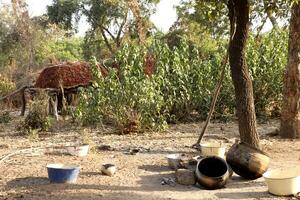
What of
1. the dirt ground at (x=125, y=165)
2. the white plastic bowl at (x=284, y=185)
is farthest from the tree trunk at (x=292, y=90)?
the white plastic bowl at (x=284, y=185)

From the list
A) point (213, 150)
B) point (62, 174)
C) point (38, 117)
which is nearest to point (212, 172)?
point (213, 150)

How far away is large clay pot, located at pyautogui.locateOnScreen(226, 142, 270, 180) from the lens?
5844mm

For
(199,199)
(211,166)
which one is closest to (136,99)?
(211,166)

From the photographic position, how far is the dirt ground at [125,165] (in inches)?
210

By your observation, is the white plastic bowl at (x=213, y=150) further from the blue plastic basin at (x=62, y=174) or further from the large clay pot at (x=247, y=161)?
the blue plastic basin at (x=62, y=174)

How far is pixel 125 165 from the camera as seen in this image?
22.0 ft

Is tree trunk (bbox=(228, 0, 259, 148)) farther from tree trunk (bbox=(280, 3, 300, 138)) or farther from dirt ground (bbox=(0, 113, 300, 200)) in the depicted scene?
tree trunk (bbox=(280, 3, 300, 138))

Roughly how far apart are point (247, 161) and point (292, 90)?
3382 millimetres

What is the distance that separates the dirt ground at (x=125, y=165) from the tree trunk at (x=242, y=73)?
2.03 ft

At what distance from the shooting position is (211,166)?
233 inches

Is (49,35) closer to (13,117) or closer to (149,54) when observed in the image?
(13,117)

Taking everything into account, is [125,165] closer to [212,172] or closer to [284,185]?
[212,172]

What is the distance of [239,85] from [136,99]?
10.7ft

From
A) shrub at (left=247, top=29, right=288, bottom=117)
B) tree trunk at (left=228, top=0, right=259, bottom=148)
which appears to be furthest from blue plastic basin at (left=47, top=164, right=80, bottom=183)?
shrub at (left=247, top=29, right=288, bottom=117)
